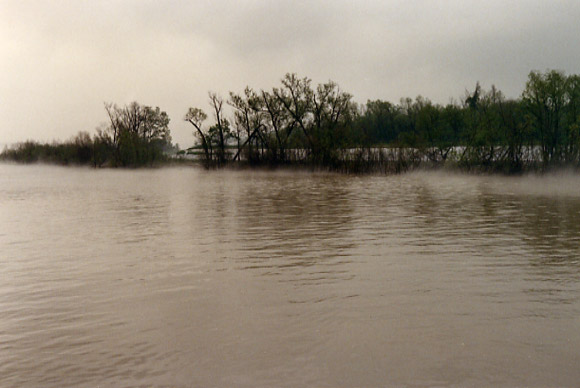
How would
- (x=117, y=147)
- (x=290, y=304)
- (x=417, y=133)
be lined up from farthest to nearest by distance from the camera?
(x=117, y=147), (x=417, y=133), (x=290, y=304)

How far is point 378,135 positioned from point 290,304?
2821 inches

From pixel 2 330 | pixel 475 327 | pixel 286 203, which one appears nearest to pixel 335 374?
pixel 475 327

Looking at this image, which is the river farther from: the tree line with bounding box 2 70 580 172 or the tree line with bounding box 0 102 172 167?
the tree line with bounding box 0 102 172 167

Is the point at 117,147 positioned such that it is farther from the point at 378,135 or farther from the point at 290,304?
the point at 290,304

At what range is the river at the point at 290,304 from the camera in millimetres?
4570

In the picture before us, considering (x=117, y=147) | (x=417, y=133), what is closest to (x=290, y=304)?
(x=417, y=133)

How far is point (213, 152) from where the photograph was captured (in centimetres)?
6000

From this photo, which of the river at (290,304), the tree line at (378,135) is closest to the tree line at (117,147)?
the tree line at (378,135)

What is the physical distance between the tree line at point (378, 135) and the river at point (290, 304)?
24794 millimetres

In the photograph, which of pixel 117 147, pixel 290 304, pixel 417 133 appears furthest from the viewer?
pixel 117 147

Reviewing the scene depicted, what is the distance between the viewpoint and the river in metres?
4.57

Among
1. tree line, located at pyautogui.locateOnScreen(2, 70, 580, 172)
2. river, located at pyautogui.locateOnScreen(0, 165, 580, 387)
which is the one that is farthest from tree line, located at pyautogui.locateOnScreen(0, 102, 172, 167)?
river, located at pyautogui.locateOnScreen(0, 165, 580, 387)

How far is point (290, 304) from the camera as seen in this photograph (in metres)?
6.40

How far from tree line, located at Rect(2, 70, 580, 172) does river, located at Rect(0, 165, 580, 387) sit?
24794mm
